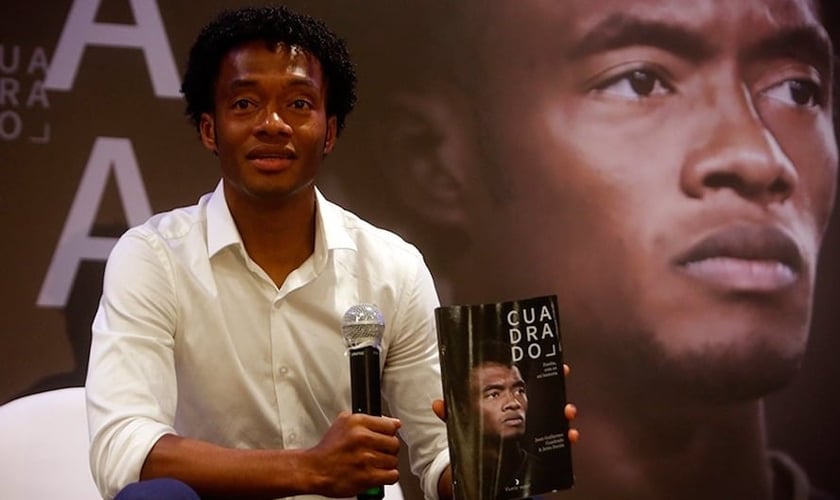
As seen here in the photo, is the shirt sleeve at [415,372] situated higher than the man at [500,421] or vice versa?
the shirt sleeve at [415,372]

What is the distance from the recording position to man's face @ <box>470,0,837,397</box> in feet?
9.86

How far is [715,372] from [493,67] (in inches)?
43.4

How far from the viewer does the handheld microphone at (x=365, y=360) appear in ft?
5.37

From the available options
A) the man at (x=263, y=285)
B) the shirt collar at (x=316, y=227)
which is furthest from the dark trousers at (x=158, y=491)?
the shirt collar at (x=316, y=227)

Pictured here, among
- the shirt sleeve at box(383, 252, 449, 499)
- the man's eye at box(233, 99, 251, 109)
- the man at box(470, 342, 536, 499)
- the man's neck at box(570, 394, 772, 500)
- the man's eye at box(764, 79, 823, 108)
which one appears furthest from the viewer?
the man's eye at box(764, 79, 823, 108)

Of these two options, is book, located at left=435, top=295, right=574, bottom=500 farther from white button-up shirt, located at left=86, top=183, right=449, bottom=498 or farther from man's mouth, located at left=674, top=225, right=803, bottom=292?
man's mouth, located at left=674, top=225, right=803, bottom=292

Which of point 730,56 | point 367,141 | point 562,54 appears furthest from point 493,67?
point 730,56

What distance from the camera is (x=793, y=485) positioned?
3.12 meters

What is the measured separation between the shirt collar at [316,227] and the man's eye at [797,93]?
5.21ft

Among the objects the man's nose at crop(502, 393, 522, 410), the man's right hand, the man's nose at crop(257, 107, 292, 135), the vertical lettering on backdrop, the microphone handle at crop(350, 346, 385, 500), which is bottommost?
the man's right hand

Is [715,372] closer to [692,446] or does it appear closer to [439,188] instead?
[692,446]

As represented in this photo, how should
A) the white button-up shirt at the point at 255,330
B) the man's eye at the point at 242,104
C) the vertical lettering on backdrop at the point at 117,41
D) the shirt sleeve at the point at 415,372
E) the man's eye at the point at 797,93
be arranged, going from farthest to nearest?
the man's eye at the point at 797,93 < the vertical lettering on backdrop at the point at 117,41 < the shirt sleeve at the point at 415,372 < the man's eye at the point at 242,104 < the white button-up shirt at the point at 255,330

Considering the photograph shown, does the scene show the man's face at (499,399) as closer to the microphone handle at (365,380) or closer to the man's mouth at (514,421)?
the man's mouth at (514,421)

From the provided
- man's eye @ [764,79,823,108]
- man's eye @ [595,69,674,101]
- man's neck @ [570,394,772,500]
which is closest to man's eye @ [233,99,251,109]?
man's eye @ [595,69,674,101]
